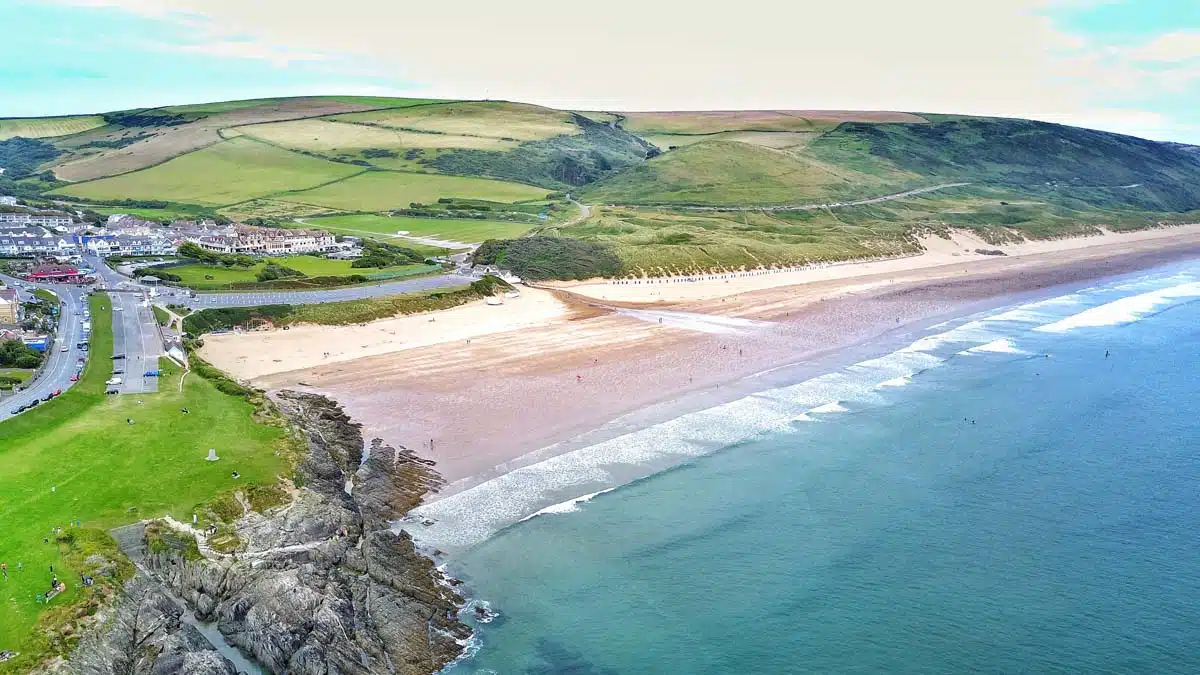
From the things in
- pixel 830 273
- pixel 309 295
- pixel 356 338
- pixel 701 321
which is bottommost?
pixel 356 338

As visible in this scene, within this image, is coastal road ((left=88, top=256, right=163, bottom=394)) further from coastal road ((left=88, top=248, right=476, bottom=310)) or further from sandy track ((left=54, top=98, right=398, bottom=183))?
sandy track ((left=54, top=98, right=398, bottom=183))

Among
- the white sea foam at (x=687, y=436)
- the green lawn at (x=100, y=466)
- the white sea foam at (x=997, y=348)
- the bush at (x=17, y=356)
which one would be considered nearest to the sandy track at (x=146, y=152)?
the bush at (x=17, y=356)

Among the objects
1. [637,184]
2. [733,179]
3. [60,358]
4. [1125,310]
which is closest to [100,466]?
[60,358]

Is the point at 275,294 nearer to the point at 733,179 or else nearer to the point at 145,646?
the point at 145,646

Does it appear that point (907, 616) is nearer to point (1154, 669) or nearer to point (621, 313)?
point (1154, 669)

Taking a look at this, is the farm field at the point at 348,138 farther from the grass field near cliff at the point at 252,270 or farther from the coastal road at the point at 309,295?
the coastal road at the point at 309,295

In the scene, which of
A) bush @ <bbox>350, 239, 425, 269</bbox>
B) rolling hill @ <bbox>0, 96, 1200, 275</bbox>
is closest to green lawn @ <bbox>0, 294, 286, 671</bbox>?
bush @ <bbox>350, 239, 425, 269</bbox>
